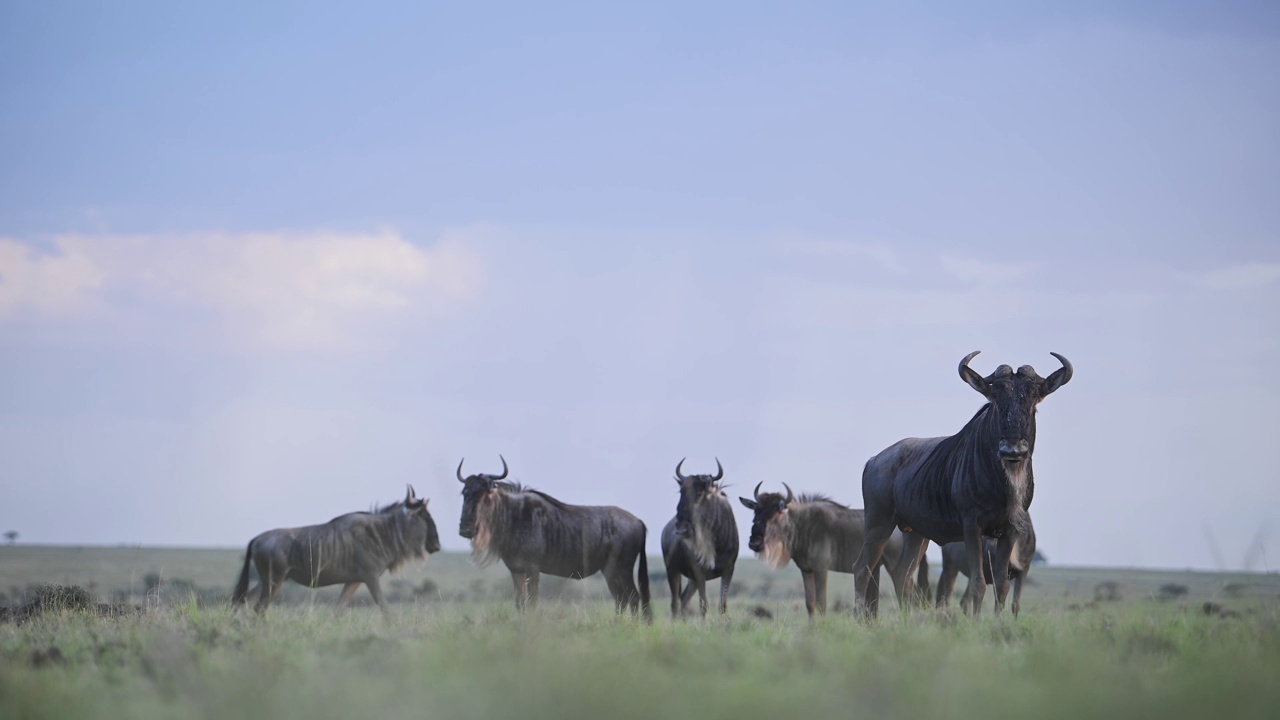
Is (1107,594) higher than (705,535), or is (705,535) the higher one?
(705,535)

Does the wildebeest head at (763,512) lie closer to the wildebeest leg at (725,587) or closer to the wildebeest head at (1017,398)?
the wildebeest leg at (725,587)

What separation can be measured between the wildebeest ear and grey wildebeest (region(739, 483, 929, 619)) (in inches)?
242

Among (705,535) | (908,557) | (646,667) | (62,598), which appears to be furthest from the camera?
(705,535)

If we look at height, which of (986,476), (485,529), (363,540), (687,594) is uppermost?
(986,476)

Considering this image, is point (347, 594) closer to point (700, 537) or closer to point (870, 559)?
point (700, 537)

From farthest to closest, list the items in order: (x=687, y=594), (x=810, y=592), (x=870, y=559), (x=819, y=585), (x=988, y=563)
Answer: (x=819, y=585) → (x=687, y=594) → (x=810, y=592) → (x=988, y=563) → (x=870, y=559)

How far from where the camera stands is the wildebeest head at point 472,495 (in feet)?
54.9

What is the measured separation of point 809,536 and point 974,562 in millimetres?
6916

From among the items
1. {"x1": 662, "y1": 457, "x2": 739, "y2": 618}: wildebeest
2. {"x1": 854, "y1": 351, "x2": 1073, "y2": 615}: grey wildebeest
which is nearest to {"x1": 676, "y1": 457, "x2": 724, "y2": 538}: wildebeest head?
{"x1": 662, "y1": 457, "x2": 739, "y2": 618}: wildebeest

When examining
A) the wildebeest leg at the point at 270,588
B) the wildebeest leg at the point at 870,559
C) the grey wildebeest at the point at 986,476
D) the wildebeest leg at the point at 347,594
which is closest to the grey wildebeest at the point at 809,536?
the wildebeest leg at the point at 870,559

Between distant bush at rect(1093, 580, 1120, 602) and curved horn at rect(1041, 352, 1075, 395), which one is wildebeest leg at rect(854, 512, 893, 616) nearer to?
curved horn at rect(1041, 352, 1075, 395)

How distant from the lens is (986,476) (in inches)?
440

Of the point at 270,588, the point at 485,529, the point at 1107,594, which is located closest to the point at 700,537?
the point at 485,529

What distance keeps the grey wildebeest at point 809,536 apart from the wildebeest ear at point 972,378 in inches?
242
